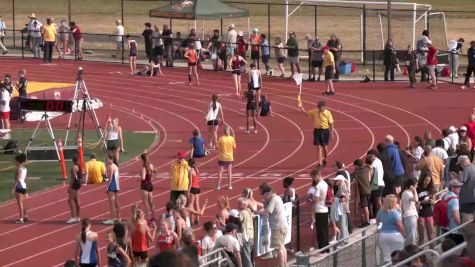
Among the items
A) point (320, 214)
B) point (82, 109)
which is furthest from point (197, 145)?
point (320, 214)

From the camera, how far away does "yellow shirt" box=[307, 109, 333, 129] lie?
29.7 m

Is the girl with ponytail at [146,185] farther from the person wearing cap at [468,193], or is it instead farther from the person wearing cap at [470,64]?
the person wearing cap at [470,64]

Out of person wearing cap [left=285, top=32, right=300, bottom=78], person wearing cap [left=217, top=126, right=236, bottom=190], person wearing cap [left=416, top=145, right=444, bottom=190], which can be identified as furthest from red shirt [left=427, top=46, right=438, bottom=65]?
person wearing cap [left=416, top=145, right=444, bottom=190]

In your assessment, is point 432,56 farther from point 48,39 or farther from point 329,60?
point 48,39

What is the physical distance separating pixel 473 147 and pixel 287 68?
20586 mm

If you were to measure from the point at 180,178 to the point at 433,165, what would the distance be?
4.49 metres

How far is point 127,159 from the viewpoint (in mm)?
32250

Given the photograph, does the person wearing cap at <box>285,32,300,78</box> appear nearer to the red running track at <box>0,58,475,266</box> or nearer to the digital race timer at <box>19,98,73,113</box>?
the red running track at <box>0,58,475,266</box>

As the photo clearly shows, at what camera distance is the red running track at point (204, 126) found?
25.8m

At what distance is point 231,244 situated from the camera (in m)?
19.0

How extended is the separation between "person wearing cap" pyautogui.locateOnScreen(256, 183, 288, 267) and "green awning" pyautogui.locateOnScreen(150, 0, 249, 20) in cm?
2685

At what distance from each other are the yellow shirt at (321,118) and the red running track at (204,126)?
1031mm

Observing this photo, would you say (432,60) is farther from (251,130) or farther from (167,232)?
(167,232)

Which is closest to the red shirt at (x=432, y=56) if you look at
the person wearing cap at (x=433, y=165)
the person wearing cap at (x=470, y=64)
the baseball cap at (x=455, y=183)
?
the person wearing cap at (x=470, y=64)
